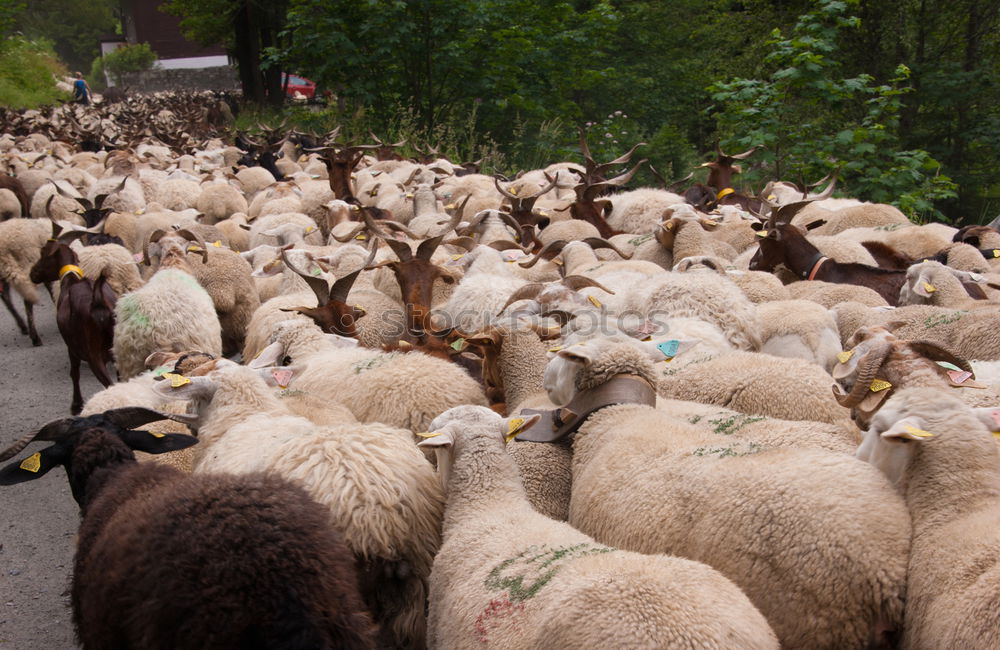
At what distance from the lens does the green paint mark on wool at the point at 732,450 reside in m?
2.90

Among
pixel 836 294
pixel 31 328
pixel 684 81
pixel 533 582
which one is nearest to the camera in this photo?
pixel 533 582

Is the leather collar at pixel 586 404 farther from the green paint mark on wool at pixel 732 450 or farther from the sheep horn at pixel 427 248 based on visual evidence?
the sheep horn at pixel 427 248

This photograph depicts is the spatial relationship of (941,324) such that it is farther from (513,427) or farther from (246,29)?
(246,29)

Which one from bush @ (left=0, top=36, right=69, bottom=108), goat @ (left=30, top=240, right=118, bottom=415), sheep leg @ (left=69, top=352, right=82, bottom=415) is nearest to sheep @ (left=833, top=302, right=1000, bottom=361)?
goat @ (left=30, top=240, right=118, bottom=415)

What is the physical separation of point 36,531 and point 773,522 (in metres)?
3.88

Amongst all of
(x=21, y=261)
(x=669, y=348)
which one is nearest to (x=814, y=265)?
(x=669, y=348)

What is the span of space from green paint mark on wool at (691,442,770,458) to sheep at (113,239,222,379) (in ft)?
12.6

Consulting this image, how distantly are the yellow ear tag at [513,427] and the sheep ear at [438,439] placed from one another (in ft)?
0.73

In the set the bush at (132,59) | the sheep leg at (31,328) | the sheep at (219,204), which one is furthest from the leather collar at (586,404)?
the bush at (132,59)

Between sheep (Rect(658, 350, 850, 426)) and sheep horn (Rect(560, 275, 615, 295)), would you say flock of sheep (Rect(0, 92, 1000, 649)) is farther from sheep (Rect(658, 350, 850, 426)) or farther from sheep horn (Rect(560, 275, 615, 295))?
sheep horn (Rect(560, 275, 615, 295))

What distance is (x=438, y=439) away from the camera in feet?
Answer: 10.5

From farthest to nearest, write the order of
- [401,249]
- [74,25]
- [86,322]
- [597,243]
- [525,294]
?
[74,25], [597,243], [401,249], [86,322], [525,294]

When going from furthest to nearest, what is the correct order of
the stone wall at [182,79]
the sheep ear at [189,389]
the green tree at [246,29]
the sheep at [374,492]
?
the stone wall at [182,79] → the green tree at [246,29] → the sheep ear at [189,389] → the sheep at [374,492]

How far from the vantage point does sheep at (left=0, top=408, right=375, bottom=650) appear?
223 cm
